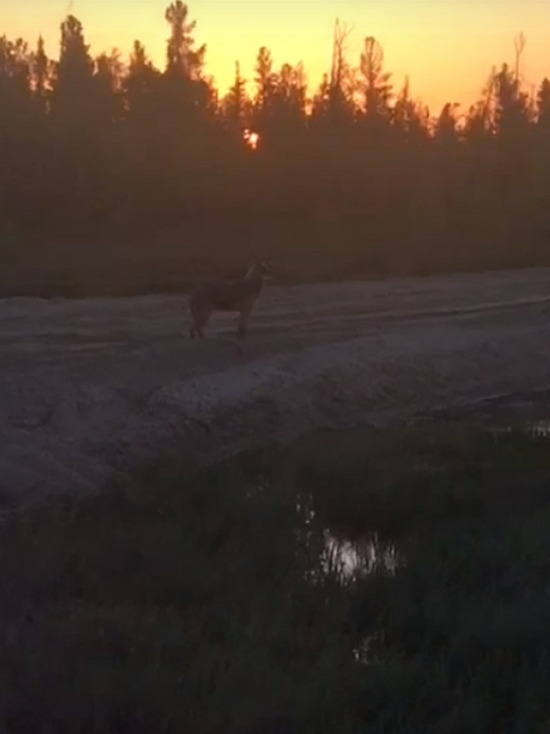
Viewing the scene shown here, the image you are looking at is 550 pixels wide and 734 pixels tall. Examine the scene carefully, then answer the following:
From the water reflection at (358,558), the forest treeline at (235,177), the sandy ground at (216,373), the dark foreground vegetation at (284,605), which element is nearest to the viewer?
the dark foreground vegetation at (284,605)

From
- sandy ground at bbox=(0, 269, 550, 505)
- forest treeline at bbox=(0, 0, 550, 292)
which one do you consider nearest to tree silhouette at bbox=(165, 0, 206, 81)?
forest treeline at bbox=(0, 0, 550, 292)

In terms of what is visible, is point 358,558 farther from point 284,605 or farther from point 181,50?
point 181,50

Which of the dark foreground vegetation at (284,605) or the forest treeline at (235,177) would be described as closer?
the dark foreground vegetation at (284,605)

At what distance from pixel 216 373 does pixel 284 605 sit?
1022 cm

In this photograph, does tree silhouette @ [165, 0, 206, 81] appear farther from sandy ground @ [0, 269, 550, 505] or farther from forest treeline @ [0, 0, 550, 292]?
sandy ground @ [0, 269, 550, 505]

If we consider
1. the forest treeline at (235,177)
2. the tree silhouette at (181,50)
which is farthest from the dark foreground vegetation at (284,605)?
the tree silhouette at (181,50)

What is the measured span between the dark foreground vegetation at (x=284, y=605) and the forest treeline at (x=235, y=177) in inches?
941

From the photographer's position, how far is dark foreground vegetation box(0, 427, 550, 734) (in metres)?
8.63

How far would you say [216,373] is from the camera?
812 inches

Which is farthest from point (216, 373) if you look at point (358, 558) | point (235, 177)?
point (235, 177)

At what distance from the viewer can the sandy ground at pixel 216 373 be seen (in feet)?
55.2

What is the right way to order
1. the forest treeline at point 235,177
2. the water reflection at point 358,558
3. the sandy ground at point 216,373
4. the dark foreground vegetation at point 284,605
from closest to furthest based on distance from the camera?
the dark foreground vegetation at point 284,605, the water reflection at point 358,558, the sandy ground at point 216,373, the forest treeline at point 235,177

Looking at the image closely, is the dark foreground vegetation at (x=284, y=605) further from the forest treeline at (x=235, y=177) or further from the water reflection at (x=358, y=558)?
the forest treeline at (x=235, y=177)

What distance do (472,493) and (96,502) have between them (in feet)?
11.7
